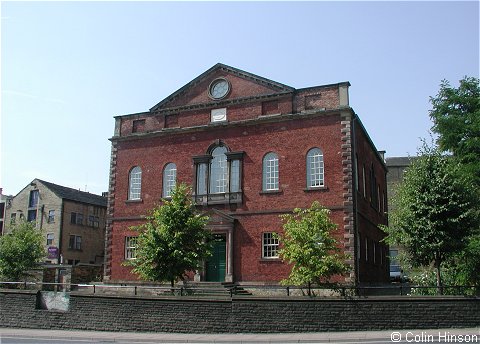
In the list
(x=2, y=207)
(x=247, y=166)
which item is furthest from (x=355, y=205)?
(x=2, y=207)

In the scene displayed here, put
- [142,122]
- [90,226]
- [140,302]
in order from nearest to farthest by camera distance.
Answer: [140,302] < [142,122] < [90,226]

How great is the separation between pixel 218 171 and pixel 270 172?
3311 millimetres

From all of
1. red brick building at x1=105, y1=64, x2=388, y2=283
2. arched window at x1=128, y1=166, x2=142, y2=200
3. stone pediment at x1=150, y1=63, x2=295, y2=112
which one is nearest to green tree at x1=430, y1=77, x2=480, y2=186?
red brick building at x1=105, y1=64, x2=388, y2=283

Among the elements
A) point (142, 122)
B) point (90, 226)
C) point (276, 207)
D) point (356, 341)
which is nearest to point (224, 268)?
point (276, 207)

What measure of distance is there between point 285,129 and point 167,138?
25.7ft

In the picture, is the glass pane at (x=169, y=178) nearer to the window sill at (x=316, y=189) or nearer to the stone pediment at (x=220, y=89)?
the stone pediment at (x=220, y=89)

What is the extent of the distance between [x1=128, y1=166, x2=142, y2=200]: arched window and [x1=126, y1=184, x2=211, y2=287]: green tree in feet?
27.6

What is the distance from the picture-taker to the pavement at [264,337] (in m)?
14.4

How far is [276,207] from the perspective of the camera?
86.5ft

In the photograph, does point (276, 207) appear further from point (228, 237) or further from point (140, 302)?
point (140, 302)

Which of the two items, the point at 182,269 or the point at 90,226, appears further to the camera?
the point at 90,226

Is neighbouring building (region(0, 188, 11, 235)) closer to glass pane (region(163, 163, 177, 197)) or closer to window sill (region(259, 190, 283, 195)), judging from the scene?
glass pane (region(163, 163, 177, 197))

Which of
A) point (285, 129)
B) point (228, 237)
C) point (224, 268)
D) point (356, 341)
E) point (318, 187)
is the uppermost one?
point (285, 129)

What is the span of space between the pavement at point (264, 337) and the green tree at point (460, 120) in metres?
14.0
